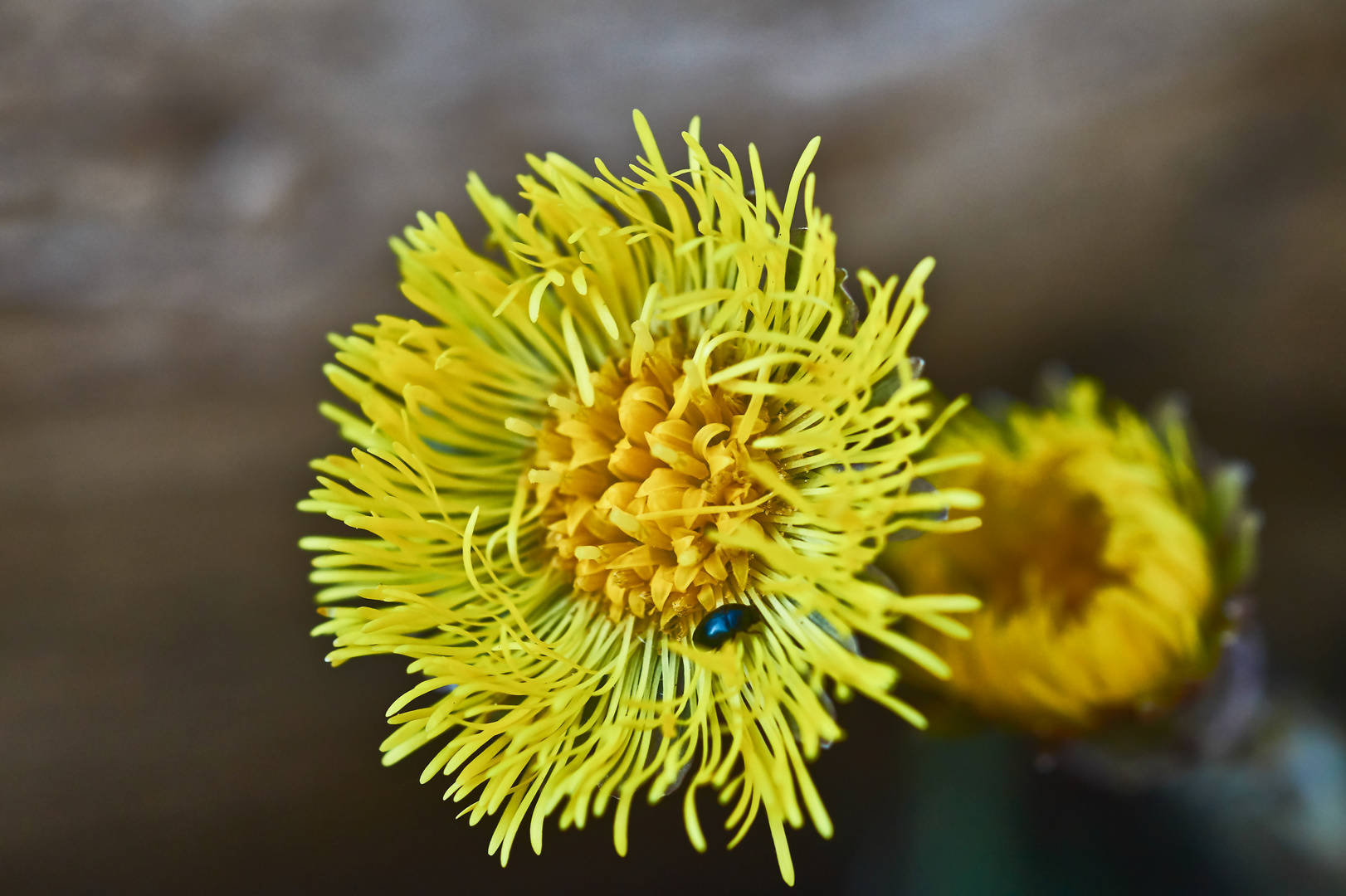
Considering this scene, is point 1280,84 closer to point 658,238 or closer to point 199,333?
point 658,238

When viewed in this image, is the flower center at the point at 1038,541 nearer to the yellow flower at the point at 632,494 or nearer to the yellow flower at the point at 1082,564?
the yellow flower at the point at 1082,564

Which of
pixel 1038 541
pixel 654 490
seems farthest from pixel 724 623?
pixel 1038 541

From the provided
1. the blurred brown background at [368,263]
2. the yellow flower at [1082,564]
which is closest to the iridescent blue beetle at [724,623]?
the yellow flower at [1082,564]

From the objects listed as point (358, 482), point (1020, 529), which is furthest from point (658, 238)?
point (1020, 529)

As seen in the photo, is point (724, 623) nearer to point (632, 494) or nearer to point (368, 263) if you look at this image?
point (632, 494)

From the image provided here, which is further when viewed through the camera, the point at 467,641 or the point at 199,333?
the point at 199,333

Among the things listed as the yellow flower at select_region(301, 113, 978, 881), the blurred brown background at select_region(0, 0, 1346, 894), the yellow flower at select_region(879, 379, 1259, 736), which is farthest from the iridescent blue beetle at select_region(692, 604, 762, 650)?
the blurred brown background at select_region(0, 0, 1346, 894)

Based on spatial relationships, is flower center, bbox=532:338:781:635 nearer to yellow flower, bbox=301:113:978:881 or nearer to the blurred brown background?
yellow flower, bbox=301:113:978:881
